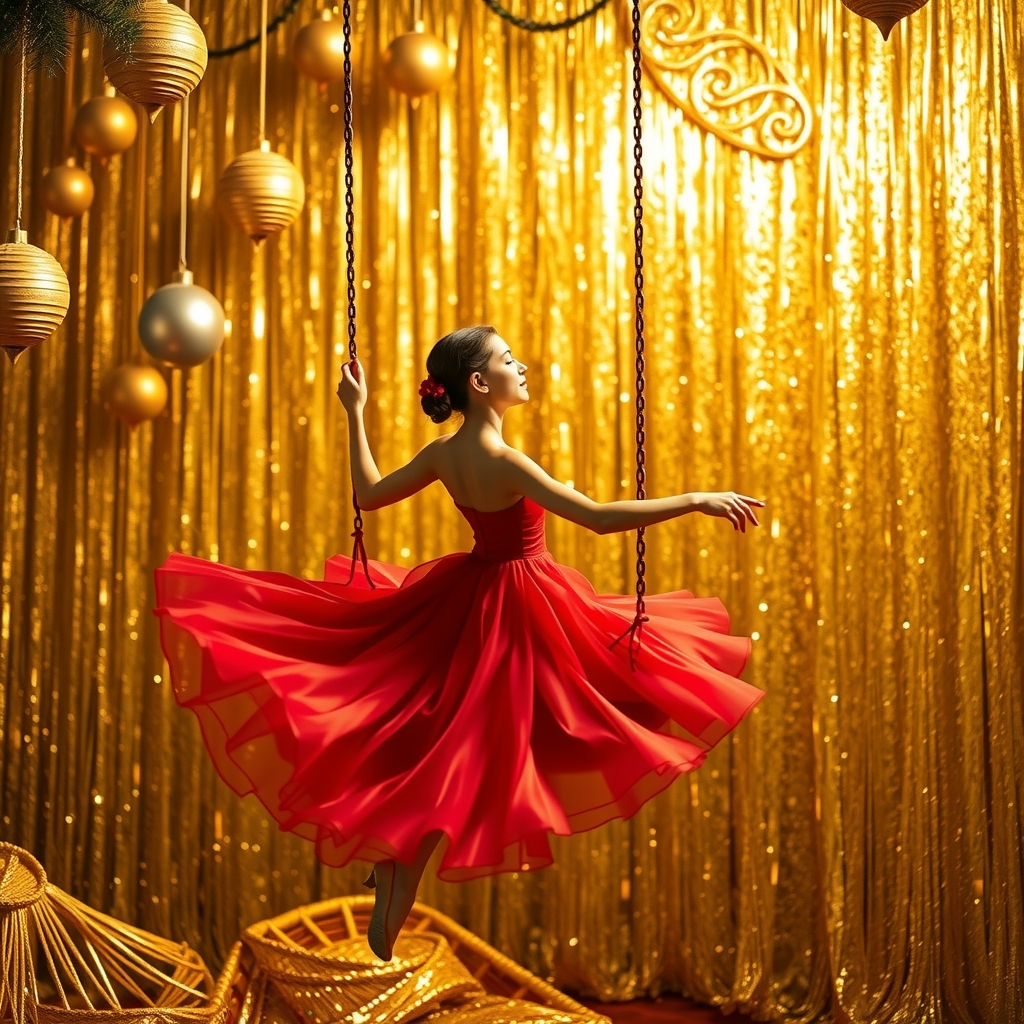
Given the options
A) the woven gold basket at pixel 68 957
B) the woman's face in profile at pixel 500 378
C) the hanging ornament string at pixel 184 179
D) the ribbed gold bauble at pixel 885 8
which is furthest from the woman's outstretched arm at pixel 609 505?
the hanging ornament string at pixel 184 179

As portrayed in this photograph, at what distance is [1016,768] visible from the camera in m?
4.06

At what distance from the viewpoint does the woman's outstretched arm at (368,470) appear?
2.75 m

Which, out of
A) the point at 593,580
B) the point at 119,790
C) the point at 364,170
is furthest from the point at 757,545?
the point at 119,790

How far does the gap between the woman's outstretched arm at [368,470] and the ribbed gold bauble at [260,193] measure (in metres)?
1.22

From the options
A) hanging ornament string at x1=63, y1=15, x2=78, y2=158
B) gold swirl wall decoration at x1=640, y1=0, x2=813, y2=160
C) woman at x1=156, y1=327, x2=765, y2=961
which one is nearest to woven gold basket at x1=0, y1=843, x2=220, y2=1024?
woman at x1=156, y1=327, x2=765, y2=961

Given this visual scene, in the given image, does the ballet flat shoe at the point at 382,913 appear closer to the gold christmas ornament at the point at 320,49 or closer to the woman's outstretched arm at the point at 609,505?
the woman's outstretched arm at the point at 609,505

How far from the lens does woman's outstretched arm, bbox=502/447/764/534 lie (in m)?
2.39

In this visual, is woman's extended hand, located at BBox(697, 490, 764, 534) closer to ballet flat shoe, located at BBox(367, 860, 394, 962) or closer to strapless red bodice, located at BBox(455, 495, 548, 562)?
strapless red bodice, located at BBox(455, 495, 548, 562)

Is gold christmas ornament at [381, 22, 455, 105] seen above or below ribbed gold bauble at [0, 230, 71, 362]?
above

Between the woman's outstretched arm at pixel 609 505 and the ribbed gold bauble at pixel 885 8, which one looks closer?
the woman's outstretched arm at pixel 609 505

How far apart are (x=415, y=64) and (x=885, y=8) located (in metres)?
1.79

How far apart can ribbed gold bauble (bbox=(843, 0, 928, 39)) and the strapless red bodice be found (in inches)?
42.1

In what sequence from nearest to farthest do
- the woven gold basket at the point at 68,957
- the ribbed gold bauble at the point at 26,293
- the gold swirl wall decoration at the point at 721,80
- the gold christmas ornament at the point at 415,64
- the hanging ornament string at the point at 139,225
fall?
the ribbed gold bauble at the point at 26,293, the woven gold basket at the point at 68,957, the gold christmas ornament at the point at 415,64, the gold swirl wall decoration at the point at 721,80, the hanging ornament string at the point at 139,225

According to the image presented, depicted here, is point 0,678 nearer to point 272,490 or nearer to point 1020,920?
point 272,490
